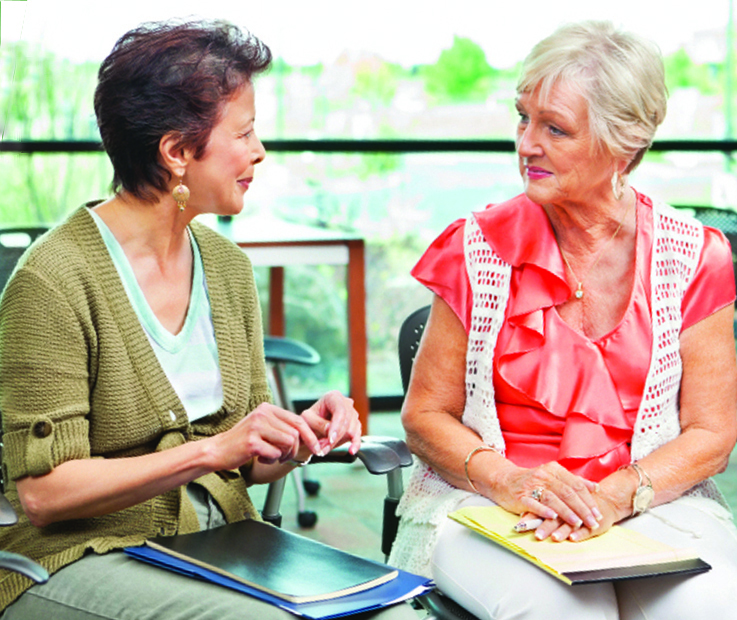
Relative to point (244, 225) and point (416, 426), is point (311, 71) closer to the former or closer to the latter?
point (244, 225)

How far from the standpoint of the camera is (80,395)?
1462 millimetres

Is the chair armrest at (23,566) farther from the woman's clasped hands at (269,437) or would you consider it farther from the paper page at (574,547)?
the paper page at (574,547)

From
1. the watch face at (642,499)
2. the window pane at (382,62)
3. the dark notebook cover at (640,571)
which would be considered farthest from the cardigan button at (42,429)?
the window pane at (382,62)

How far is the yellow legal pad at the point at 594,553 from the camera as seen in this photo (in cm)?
143

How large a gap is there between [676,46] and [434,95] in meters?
1.24

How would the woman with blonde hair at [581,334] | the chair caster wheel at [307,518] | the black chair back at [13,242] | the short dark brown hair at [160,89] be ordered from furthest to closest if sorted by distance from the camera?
the chair caster wheel at [307,518] < the black chair back at [13,242] < the woman with blonde hair at [581,334] < the short dark brown hair at [160,89]

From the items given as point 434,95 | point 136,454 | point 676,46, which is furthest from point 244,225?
point 136,454

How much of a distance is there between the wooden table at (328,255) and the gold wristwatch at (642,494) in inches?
81.3

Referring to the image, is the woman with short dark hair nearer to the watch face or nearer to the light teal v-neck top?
the light teal v-neck top

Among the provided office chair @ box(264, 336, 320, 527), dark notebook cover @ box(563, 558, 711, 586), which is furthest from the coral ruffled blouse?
office chair @ box(264, 336, 320, 527)

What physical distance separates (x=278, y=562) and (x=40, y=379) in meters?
0.43

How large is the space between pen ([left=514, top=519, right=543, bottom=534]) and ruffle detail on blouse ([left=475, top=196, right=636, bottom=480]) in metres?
0.23

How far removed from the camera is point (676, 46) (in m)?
4.91

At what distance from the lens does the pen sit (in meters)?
1.57
